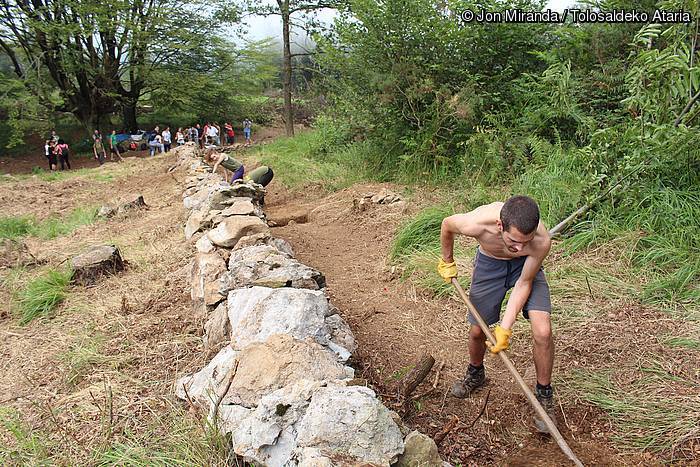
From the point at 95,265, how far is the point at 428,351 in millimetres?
3137

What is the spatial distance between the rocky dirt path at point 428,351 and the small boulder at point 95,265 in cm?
194

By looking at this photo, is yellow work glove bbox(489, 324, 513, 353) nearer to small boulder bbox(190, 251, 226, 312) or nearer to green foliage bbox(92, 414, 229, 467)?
green foliage bbox(92, 414, 229, 467)

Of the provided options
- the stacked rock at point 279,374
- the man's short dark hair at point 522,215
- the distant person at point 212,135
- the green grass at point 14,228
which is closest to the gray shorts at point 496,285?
the man's short dark hair at point 522,215

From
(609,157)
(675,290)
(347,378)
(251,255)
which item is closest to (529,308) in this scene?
(347,378)

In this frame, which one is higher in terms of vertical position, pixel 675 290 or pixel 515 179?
pixel 515 179

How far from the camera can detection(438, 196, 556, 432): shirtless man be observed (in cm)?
238

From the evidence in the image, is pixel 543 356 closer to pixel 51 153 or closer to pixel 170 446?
pixel 170 446

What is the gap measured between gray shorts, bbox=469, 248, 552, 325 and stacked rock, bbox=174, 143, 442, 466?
87 cm

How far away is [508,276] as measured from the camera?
2.82 m

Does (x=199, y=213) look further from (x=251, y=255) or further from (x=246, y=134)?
(x=246, y=134)

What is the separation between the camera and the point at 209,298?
10.7ft

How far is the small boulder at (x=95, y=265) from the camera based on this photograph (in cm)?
434

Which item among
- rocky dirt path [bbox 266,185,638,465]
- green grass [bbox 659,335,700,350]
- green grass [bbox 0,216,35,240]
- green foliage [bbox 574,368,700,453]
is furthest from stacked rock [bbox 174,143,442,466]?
green grass [bbox 0,216,35,240]

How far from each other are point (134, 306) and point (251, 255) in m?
1.06
